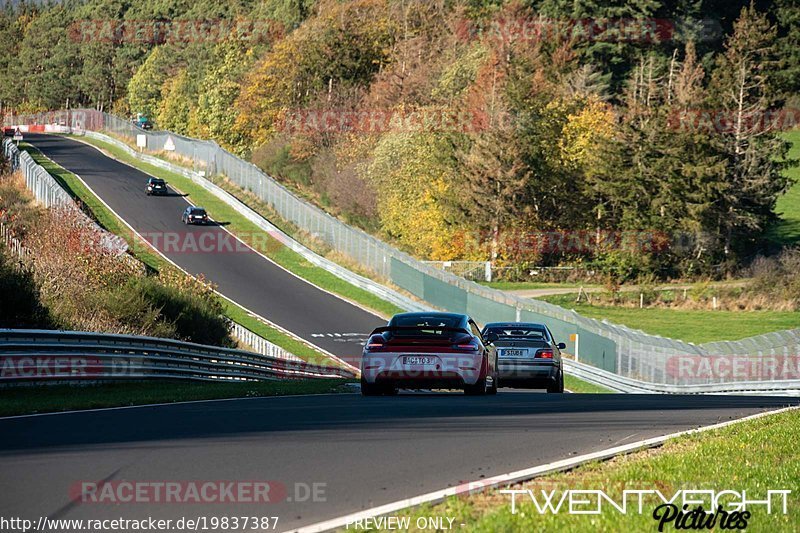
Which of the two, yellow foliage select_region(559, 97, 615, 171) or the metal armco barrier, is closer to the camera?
the metal armco barrier

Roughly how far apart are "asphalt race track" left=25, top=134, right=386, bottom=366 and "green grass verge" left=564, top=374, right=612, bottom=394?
7658 millimetres

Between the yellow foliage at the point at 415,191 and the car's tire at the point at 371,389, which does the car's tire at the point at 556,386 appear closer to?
the car's tire at the point at 371,389

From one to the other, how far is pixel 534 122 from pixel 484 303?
36.8 m

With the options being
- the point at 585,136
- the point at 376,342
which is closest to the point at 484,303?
the point at 376,342

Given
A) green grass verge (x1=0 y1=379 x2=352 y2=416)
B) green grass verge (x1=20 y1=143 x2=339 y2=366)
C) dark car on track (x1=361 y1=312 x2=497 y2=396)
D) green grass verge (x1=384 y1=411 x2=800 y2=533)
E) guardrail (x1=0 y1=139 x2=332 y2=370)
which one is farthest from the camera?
green grass verge (x1=20 y1=143 x2=339 y2=366)

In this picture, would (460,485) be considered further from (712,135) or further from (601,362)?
(712,135)

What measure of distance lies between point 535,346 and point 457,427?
1202cm

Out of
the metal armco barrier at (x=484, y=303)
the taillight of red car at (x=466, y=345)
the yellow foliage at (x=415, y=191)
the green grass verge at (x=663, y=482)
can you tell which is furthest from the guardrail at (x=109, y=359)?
the yellow foliage at (x=415, y=191)

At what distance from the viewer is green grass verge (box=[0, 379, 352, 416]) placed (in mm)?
16922

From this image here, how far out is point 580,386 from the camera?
41.1 meters

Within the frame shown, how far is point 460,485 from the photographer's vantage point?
9516 millimetres

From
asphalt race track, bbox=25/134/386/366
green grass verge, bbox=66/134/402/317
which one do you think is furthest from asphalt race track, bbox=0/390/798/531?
green grass verge, bbox=66/134/402/317

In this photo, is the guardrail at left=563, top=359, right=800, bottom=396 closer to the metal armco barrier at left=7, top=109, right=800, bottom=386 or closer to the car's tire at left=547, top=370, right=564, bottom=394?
the metal armco barrier at left=7, top=109, right=800, bottom=386

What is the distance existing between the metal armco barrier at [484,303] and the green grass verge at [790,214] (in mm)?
37374
